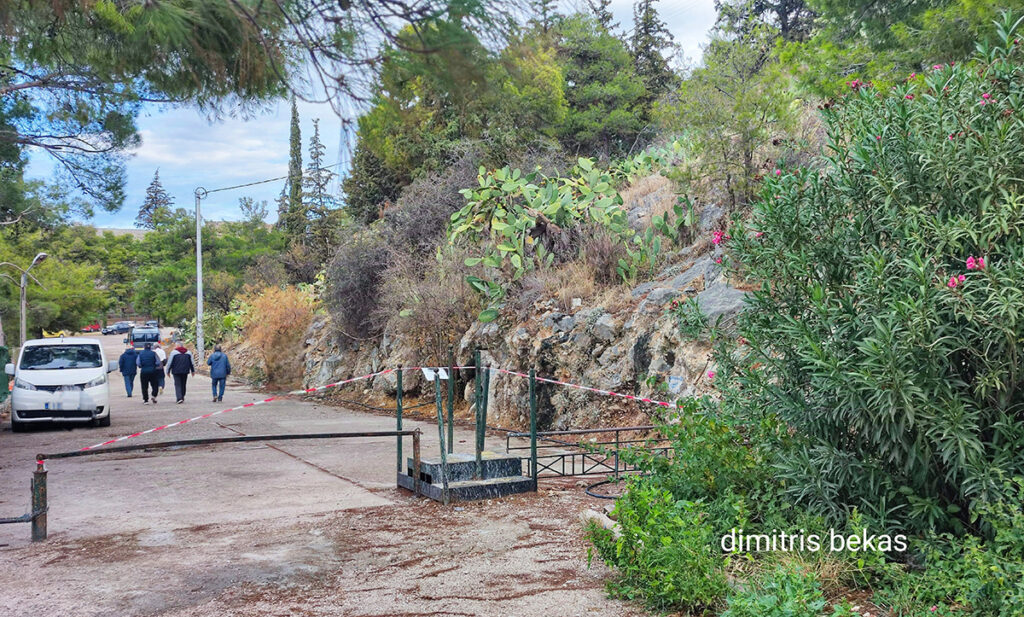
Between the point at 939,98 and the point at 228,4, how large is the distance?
5.24 meters

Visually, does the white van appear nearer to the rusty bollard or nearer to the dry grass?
the dry grass

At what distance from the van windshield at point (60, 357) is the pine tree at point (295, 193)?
23.5 meters

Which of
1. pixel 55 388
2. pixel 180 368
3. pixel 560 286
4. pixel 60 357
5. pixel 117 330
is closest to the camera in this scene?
pixel 55 388

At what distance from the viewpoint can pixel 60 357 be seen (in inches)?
621

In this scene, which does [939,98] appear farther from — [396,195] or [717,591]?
[396,195]

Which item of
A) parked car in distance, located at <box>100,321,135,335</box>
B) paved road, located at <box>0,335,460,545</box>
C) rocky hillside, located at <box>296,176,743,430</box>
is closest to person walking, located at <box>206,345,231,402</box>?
paved road, located at <box>0,335,460,545</box>

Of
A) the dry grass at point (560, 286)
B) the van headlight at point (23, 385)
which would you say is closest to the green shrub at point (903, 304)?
the dry grass at point (560, 286)

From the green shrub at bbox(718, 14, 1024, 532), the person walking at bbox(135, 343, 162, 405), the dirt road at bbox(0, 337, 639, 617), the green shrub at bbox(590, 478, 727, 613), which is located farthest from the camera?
the person walking at bbox(135, 343, 162, 405)

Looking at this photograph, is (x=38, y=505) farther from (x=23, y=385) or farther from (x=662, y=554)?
(x=23, y=385)

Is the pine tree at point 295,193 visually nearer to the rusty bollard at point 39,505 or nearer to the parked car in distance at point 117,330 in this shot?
the rusty bollard at point 39,505

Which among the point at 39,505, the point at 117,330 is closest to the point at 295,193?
the point at 39,505

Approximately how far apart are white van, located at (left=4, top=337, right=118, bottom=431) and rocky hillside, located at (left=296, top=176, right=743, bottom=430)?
7369mm

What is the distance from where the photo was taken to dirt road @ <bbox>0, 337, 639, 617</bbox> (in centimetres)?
523

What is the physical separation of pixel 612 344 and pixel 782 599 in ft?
32.4
